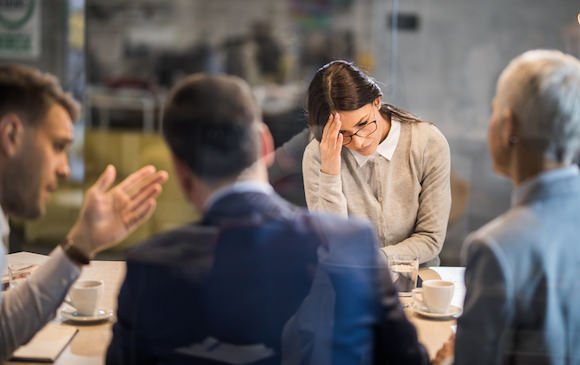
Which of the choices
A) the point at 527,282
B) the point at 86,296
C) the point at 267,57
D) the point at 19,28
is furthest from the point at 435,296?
the point at 19,28

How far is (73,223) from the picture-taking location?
1.74 metres

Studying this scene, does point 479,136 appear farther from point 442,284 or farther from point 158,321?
point 158,321

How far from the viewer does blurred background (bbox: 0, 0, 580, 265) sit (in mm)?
1688

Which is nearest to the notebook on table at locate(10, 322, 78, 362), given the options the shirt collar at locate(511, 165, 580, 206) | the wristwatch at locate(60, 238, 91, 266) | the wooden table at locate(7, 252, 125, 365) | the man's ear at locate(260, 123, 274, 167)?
the wooden table at locate(7, 252, 125, 365)

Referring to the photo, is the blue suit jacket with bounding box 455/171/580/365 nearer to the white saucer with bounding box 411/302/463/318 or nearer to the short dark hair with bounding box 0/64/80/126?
the white saucer with bounding box 411/302/463/318

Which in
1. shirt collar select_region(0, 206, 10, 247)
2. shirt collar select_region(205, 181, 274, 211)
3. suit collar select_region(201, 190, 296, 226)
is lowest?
shirt collar select_region(0, 206, 10, 247)

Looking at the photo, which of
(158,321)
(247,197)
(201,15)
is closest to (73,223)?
(158,321)

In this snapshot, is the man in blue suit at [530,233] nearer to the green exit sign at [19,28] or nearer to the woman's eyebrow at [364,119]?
the woman's eyebrow at [364,119]

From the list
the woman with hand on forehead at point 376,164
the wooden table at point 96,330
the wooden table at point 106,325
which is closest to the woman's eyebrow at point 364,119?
the woman with hand on forehead at point 376,164

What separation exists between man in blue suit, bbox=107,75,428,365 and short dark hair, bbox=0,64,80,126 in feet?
0.79

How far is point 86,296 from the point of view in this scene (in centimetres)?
175

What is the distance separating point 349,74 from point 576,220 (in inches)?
22.9

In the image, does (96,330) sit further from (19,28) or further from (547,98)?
(547,98)

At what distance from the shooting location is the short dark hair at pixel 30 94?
1.68 metres
